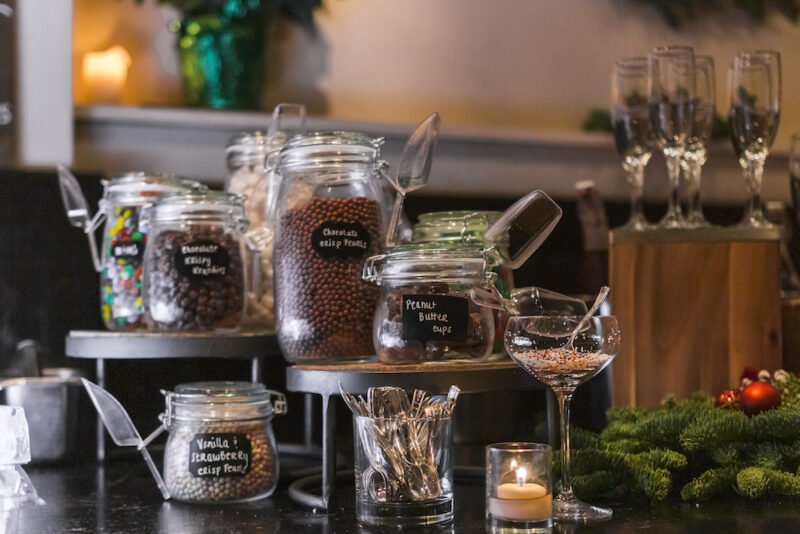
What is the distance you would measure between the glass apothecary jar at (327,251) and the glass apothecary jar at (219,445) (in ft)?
0.28

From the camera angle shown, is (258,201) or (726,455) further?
(258,201)

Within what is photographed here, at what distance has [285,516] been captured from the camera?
1092 millimetres

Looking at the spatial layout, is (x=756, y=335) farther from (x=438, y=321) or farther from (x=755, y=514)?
(x=438, y=321)

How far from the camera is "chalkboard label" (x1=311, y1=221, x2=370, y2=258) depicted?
1155mm

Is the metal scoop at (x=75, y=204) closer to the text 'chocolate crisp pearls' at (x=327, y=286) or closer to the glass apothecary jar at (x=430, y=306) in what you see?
the text 'chocolate crisp pearls' at (x=327, y=286)

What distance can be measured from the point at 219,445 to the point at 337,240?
0.88 ft

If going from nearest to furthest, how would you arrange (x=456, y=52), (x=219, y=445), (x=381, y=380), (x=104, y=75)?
(x=381, y=380)
(x=219, y=445)
(x=104, y=75)
(x=456, y=52)

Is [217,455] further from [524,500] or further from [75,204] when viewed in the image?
[75,204]

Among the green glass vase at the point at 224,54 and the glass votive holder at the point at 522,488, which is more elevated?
the green glass vase at the point at 224,54

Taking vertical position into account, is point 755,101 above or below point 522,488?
above

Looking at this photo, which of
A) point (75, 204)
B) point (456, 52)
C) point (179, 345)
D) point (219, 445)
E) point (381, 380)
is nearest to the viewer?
point (381, 380)

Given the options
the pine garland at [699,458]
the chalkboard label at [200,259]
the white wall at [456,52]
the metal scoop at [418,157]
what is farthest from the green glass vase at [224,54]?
the pine garland at [699,458]

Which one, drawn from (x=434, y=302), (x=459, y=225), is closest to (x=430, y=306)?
(x=434, y=302)

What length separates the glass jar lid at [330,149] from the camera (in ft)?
3.96
